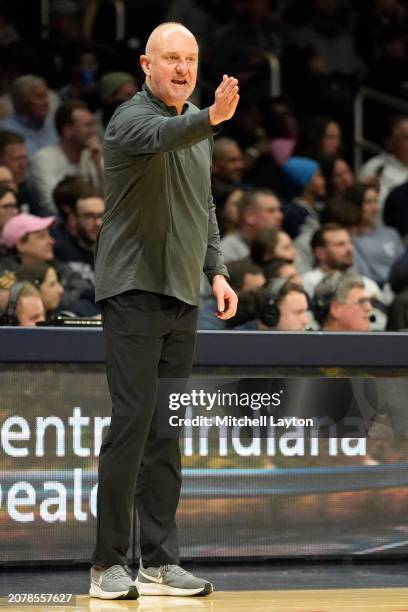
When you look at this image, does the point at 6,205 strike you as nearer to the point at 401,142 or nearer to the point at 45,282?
the point at 45,282

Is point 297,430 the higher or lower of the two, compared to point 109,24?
lower

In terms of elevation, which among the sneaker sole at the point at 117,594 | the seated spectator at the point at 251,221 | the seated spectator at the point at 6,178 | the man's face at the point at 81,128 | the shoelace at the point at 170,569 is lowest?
→ the sneaker sole at the point at 117,594

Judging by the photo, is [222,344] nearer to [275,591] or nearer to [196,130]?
[275,591]

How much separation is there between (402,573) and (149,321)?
1.53 meters

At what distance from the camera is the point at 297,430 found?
5.17 m

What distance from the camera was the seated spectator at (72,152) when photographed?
8.90 meters

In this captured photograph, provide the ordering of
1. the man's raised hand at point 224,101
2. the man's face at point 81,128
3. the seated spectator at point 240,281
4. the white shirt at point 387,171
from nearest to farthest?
the man's raised hand at point 224,101
the seated spectator at point 240,281
the man's face at point 81,128
the white shirt at point 387,171

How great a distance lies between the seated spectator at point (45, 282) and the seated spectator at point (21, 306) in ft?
1.82

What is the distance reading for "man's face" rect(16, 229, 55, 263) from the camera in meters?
7.55

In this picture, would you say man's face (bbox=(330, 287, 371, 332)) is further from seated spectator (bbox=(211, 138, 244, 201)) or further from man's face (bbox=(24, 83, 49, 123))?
man's face (bbox=(24, 83, 49, 123))

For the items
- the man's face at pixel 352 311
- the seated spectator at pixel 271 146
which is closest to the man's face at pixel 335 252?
the man's face at pixel 352 311

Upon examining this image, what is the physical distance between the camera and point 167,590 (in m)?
4.45

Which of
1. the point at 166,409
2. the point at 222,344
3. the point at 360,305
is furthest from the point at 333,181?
the point at 166,409

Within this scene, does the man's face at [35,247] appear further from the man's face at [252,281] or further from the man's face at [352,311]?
the man's face at [352,311]
